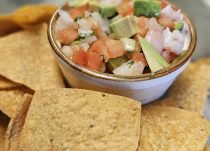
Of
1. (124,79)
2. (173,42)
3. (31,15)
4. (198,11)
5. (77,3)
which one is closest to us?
(124,79)

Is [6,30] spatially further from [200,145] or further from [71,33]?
[200,145]

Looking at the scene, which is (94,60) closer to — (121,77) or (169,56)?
(121,77)

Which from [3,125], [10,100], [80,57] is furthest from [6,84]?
[80,57]

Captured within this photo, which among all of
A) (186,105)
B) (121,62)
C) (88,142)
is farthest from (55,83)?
(186,105)

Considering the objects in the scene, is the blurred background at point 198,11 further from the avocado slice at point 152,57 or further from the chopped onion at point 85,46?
the chopped onion at point 85,46

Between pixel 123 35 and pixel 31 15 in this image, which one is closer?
pixel 123 35

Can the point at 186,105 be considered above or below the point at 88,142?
below
